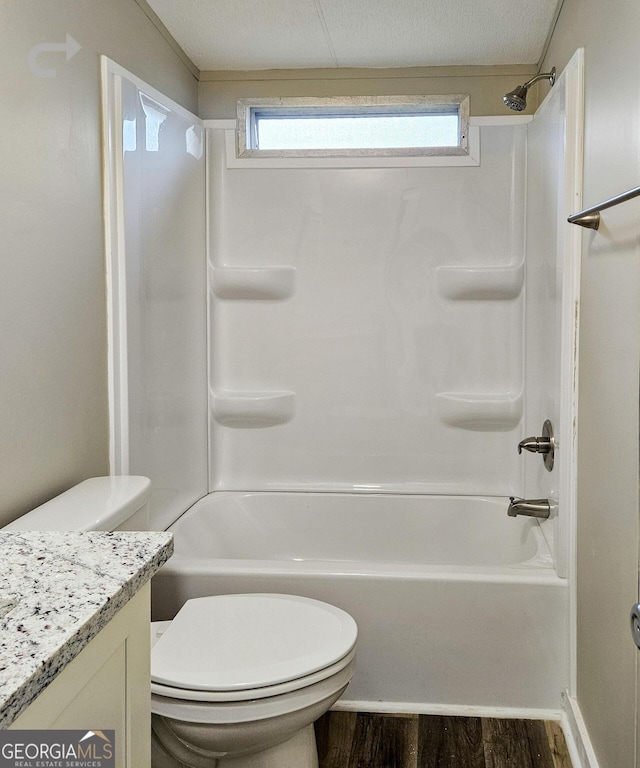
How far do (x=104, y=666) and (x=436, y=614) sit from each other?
144 centimetres

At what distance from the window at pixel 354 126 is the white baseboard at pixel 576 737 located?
2.07 metres

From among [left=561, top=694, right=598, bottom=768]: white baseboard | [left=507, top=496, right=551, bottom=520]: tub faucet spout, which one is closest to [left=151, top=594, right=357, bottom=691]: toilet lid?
[left=561, top=694, right=598, bottom=768]: white baseboard

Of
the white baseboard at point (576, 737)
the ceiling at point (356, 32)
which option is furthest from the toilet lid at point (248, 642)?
the ceiling at point (356, 32)

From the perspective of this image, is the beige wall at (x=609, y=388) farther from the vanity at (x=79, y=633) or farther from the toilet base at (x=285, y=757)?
the vanity at (x=79, y=633)

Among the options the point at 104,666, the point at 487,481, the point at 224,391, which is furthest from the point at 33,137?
the point at 487,481

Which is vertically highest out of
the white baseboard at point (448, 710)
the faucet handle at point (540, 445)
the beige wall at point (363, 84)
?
the beige wall at point (363, 84)

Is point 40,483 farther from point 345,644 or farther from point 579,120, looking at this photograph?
point 579,120

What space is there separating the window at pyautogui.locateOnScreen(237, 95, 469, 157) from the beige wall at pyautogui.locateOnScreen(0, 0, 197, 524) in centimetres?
90

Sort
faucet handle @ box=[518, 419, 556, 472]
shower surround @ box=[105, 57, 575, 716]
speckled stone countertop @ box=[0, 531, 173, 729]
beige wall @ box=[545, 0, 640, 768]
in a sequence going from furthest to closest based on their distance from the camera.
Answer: shower surround @ box=[105, 57, 575, 716] → faucet handle @ box=[518, 419, 556, 472] → beige wall @ box=[545, 0, 640, 768] → speckled stone countertop @ box=[0, 531, 173, 729]

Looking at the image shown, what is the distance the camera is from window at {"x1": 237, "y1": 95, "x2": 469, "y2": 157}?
2.94m

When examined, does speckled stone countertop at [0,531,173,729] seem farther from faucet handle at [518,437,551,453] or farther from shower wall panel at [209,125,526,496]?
shower wall panel at [209,125,526,496]

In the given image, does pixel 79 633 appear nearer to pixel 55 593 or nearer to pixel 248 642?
pixel 55 593

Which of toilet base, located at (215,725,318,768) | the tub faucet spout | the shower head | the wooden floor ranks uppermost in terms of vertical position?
the shower head

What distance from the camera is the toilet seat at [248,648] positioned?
4.86 ft
